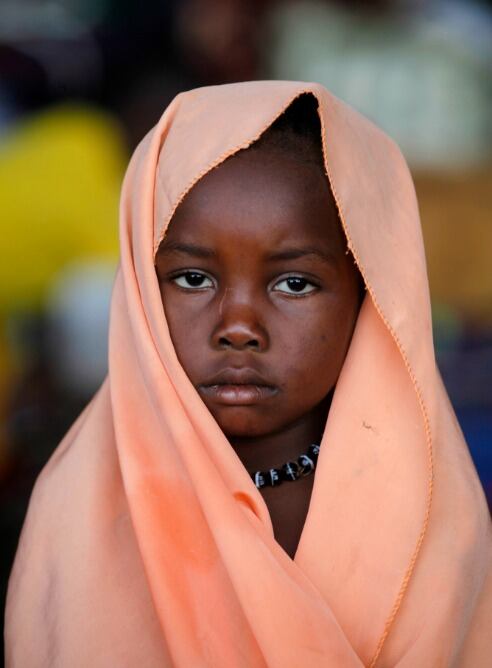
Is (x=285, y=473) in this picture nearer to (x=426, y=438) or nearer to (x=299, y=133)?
(x=426, y=438)

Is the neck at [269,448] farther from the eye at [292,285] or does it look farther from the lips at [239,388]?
the eye at [292,285]

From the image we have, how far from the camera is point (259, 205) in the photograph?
2.21m

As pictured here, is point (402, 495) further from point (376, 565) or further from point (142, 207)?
point (142, 207)

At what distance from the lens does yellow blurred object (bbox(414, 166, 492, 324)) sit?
15.8 ft

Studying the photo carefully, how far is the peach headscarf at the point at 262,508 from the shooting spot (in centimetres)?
217

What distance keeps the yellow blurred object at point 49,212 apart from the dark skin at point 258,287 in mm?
2249

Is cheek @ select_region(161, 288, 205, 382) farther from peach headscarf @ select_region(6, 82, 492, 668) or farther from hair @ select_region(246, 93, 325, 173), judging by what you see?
hair @ select_region(246, 93, 325, 173)


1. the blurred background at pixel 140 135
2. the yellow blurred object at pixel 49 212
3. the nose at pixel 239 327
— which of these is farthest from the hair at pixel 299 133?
the yellow blurred object at pixel 49 212

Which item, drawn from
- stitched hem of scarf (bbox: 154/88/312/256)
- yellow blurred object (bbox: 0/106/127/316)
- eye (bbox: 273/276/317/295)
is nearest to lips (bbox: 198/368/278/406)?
eye (bbox: 273/276/317/295)

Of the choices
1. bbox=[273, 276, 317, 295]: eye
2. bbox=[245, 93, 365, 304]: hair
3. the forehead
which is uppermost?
bbox=[245, 93, 365, 304]: hair

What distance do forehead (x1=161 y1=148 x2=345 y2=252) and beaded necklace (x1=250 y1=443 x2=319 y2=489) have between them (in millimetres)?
426

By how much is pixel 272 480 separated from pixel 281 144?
637 mm

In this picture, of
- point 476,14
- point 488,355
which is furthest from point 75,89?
point 488,355

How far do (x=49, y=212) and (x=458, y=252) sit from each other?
159cm
